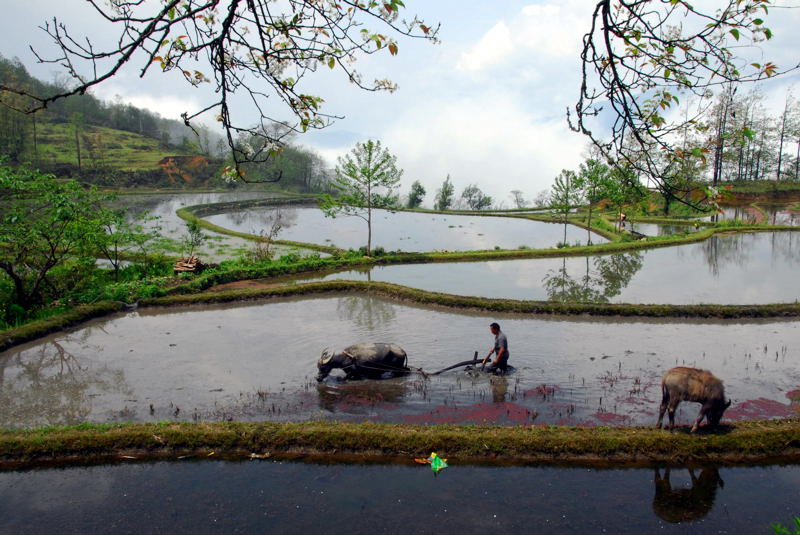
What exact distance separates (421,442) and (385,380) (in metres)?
2.80

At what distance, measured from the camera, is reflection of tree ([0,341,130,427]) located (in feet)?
29.7

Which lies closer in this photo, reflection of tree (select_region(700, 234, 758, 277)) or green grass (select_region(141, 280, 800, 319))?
green grass (select_region(141, 280, 800, 319))

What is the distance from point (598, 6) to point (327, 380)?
27.5 feet

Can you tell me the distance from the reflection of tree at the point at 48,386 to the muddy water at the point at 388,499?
1.93 metres

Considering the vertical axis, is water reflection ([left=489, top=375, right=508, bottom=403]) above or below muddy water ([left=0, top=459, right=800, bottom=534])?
above

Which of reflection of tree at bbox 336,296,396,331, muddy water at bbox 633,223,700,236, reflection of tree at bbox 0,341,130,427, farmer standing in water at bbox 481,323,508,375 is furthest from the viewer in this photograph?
muddy water at bbox 633,223,700,236

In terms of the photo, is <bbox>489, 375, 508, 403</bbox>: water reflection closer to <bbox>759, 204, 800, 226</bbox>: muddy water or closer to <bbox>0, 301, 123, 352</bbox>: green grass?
<bbox>0, 301, 123, 352</bbox>: green grass

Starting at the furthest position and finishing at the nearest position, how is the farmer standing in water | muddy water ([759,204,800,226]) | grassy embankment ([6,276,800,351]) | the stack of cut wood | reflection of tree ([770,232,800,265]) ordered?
muddy water ([759,204,800,226])
reflection of tree ([770,232,800,265])
the stack of cut wood
grassy embankment ([6,276,800,351])
the farmer standing in water

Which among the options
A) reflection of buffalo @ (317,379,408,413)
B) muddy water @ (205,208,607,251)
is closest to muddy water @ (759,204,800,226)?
muddy water @ (205,208,607,251)

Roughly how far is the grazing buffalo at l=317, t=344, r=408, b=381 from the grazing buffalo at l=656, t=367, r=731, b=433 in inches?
187

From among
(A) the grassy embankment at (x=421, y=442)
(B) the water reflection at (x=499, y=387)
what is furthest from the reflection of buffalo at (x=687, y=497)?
(B) the water reflection at (x=499, y=387)

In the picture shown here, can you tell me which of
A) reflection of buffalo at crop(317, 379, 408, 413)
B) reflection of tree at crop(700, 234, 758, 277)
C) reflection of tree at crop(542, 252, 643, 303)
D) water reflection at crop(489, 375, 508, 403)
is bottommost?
reflection of buffalo at crop(317, 379, 408, 413)

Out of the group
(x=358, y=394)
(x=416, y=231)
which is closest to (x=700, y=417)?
(x=358, y=394)

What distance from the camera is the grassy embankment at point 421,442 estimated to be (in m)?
7.26
